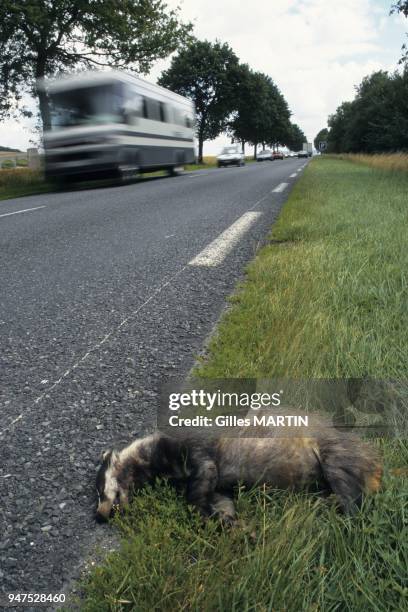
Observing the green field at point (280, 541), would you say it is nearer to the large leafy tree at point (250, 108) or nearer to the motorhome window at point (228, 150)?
the motorhome window at point (228, 150)

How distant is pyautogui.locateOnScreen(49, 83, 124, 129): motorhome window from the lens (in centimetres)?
1350

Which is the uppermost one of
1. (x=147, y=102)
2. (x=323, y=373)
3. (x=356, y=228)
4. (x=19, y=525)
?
(x=147, y=102)

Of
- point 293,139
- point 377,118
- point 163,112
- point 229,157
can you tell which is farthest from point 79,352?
point 293,139

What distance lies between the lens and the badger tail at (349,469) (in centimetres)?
138

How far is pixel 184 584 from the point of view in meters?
1.14

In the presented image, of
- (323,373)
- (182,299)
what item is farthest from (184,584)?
(182,299)

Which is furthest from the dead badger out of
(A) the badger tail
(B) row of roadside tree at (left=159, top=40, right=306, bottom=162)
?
(B) row of roadside tree at (left=159, top=40, right=306, bottom=162)

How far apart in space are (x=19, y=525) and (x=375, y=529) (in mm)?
959

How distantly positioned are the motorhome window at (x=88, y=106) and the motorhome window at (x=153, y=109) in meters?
2.39

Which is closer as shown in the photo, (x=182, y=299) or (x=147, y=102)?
(x=182, y=299)

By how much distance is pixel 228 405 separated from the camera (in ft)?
6.15

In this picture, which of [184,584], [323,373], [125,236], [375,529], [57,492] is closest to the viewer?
[184,584]

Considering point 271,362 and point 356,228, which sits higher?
point 356,228

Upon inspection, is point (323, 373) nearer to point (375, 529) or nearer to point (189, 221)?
point (375, 529)
